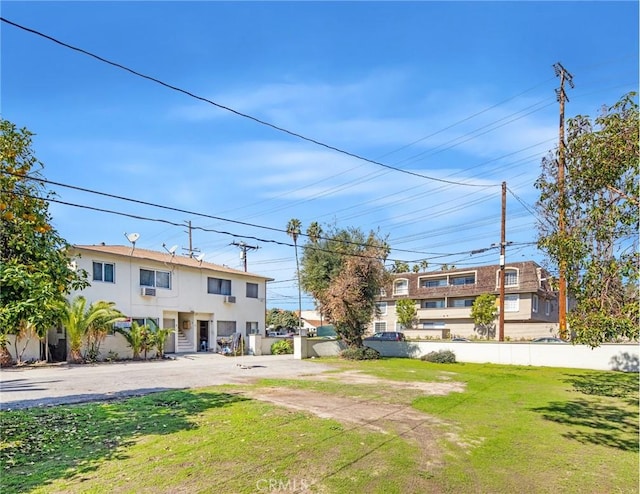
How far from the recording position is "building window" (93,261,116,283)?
901 inches

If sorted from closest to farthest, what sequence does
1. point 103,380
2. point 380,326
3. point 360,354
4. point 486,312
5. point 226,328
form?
point 103,380, point 360,354, point 226,328, point 486,312, point 380,326

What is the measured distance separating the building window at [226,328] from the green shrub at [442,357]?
1353 cm

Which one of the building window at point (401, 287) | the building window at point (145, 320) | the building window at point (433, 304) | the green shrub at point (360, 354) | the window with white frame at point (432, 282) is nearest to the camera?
the green shrub at point (360, 354)

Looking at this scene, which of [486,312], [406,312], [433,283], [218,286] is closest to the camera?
[218,286]

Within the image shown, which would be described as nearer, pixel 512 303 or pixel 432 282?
pixel 512 303

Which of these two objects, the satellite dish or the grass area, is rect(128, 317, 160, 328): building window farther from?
the grass area

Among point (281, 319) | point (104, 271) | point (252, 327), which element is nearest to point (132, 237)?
point (104, 271)

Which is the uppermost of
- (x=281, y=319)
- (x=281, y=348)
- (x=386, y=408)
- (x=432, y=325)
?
(x=386, y=408)

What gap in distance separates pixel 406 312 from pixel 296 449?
41.0 m

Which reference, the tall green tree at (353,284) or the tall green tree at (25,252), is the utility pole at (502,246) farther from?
the tall green tree at (25,252)

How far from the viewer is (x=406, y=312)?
46062mm

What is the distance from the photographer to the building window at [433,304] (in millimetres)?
46312

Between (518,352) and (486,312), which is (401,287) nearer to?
(486,312)

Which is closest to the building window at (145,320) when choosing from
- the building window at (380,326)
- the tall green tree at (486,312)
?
the tall green tree at (486,312)
